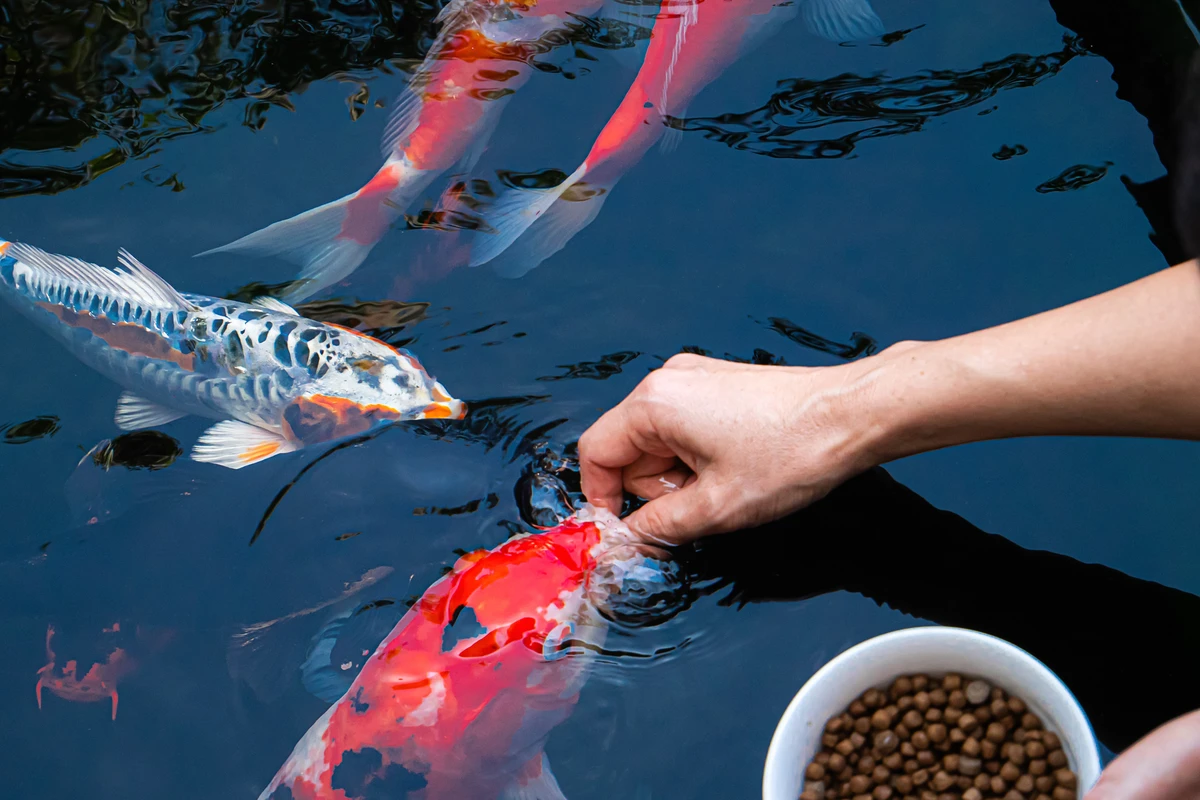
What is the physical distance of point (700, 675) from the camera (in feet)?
6.85

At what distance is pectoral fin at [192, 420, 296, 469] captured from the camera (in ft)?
8.13

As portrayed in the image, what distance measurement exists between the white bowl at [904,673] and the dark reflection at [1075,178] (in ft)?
4.47

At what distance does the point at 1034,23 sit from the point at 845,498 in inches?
64.4

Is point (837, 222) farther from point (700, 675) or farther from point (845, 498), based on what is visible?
point (700, 675)

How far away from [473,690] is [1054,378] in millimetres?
1291

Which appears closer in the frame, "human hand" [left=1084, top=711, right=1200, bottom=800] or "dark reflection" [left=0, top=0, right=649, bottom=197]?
"human hand" [left=1084, top=711, right=1200, bottom=800]

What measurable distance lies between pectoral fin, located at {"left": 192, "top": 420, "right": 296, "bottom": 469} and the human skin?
93cm

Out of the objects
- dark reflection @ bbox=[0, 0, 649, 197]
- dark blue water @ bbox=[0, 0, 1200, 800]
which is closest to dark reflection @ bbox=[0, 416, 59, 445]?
dark blue water @ bbox=[0, 0, 1200, 800]

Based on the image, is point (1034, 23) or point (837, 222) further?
point (1034, 23)

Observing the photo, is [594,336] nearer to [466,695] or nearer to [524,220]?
[524,220]

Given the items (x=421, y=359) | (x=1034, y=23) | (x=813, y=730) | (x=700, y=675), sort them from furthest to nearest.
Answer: (x=1034, y=23) → (x=421, y=359) → (x=700, y=675) → (x=813, y=730)

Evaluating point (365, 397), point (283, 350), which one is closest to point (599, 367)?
point (365, 397)

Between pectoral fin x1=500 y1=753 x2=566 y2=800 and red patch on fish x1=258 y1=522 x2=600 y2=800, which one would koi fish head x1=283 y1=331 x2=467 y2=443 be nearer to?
red patch on fish x1=258 y1=522 x2=600 y2=800

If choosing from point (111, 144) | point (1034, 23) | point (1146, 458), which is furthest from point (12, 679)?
point (1034, 23)
